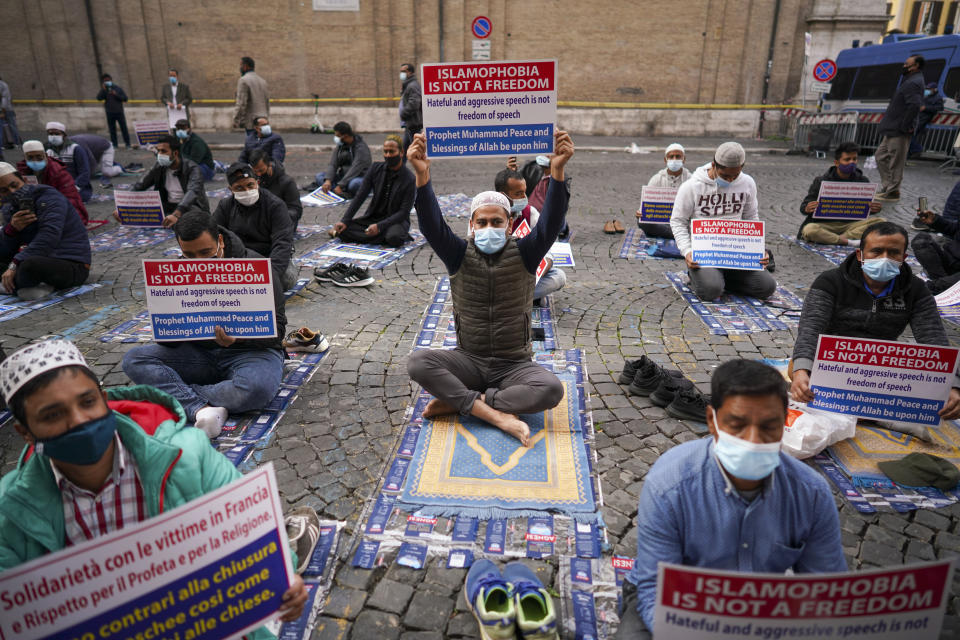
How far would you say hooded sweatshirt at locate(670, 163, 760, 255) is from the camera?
22.9ft

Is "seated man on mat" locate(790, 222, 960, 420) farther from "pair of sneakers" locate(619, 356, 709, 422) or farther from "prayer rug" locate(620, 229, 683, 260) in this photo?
"prayer rug" locate(620, 229, 683, 260)

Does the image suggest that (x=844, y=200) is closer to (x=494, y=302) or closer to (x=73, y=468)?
(x=494, y=302)

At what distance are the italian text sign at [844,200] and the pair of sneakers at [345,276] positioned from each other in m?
6.47

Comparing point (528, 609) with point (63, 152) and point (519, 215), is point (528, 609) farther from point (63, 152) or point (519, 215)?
point (63, 152)

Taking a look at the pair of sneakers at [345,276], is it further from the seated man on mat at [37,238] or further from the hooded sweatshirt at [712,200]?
the hooded sweatshirt at [712,200]

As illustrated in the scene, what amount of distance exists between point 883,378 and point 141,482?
3960 mm

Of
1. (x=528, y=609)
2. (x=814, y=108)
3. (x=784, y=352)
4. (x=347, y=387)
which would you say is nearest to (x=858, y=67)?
(x=814, y=108)

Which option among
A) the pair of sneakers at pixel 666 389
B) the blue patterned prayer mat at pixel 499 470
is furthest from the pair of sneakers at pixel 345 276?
the pair of sneakers at pixel 666 389

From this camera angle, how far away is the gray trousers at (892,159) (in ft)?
36.2

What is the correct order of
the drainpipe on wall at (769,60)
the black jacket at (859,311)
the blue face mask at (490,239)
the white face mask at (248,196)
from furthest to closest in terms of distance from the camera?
the drainpipe on wall at (769,60) < the white face mask at (248,196) < the blue face mask at (490,239) < the black jacket at (859,311)

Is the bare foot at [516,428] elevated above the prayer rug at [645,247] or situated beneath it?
situated beneath

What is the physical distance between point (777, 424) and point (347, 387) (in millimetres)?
3506

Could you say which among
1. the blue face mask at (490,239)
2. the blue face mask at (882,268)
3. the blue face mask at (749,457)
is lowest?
the blue face mask at (749,457)

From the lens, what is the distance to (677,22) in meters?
21.0
